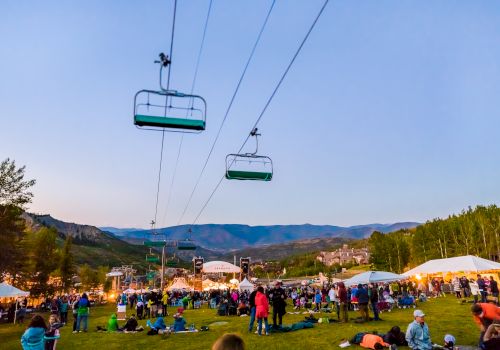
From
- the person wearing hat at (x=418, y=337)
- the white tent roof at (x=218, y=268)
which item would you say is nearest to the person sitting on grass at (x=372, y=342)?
the person wearing hat at (x=418, y=337)

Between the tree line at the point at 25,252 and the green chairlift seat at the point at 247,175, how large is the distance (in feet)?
122

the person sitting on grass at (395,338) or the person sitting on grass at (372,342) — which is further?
the person sitting on grass at (395,338)

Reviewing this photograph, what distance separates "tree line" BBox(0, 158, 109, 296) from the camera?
43.8m

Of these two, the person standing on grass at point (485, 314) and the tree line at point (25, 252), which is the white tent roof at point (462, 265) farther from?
the tree line at point (25, 252)

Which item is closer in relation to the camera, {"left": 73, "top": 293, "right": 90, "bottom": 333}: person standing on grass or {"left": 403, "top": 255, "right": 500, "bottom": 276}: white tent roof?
{"left": 73, "top": 293, "right": 90, "bottom": 333}: person standing on grass

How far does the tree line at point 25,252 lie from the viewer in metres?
43.8

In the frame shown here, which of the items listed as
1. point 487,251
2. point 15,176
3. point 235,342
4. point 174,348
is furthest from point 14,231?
point 487,251

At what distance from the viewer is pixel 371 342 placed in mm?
12562

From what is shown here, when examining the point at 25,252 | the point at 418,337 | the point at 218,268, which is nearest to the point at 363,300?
the point at 418,337

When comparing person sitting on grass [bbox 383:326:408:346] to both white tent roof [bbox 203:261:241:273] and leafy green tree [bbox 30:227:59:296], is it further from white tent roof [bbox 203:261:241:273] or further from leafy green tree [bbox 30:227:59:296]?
leafy green tree [bbox 30:227:59:296]

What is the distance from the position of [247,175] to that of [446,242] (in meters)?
92.4

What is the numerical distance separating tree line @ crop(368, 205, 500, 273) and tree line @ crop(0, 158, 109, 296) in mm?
78783

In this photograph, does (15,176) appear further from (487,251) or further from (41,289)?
(487,251)

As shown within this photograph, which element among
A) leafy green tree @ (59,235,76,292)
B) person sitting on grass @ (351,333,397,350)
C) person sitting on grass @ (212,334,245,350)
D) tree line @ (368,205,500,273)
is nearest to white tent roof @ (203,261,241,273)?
person sitting on grass @ (351,333,397,350)
